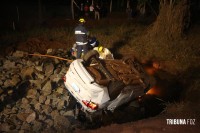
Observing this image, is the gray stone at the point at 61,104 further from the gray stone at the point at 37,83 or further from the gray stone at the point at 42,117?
the gray stone at the point at 37,83

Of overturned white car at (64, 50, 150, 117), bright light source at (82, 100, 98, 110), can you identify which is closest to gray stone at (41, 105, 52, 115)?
overturned white car at (64, 50, 150, 117)

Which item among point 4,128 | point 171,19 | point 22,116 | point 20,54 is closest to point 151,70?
point 171,19

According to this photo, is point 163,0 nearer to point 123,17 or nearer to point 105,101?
point 123,17

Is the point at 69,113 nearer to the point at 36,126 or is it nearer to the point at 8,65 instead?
the point at 36,126

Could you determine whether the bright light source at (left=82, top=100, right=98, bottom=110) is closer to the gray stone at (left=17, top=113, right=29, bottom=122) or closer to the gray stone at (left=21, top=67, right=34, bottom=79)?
the gray stone at (left=17, top=113, right=29, bottom=122)

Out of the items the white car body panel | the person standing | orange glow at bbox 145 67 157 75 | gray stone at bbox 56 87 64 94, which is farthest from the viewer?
orange glow at bbox 145 67 157 75

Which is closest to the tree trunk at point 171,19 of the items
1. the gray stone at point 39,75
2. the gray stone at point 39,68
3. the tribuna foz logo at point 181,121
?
the gray stone at point 39,68

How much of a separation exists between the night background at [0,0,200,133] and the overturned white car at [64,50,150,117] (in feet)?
1.51

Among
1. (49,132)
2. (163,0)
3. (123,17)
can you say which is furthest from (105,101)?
(123,17)

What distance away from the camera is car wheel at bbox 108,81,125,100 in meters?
5.89

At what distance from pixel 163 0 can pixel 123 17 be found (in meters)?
6.33

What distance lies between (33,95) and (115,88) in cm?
313

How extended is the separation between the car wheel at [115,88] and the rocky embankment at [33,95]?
4.41 feet

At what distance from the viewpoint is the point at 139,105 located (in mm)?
7762
